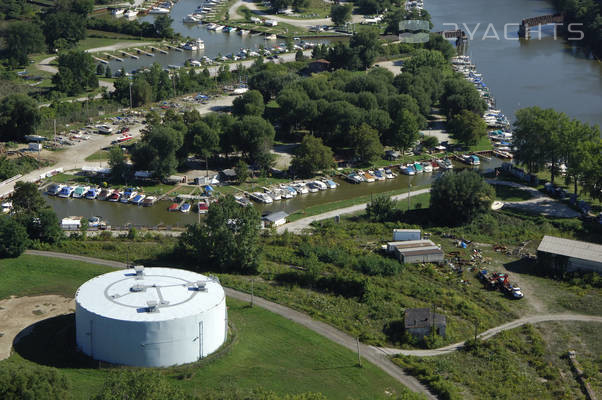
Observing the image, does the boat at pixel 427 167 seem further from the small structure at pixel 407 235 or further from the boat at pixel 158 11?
the boat at pixel 158 11

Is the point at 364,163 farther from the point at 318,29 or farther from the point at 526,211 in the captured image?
the point at 318,29

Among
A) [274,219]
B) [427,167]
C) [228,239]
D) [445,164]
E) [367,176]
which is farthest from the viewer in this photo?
[445,164]

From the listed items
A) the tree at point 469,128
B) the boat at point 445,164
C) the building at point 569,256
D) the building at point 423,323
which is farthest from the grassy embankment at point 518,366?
the tree at point 469,128

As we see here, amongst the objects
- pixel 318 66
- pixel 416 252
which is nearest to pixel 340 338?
pixel 416 252

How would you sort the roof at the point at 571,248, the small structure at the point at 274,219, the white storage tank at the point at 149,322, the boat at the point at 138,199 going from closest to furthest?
the white storage tank at the point at 149,322 → the roof at the point at 571,248 → the small structure at the point at 274,219 → the boat at the point at 138,199

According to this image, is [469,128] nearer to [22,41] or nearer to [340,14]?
[22,41]
